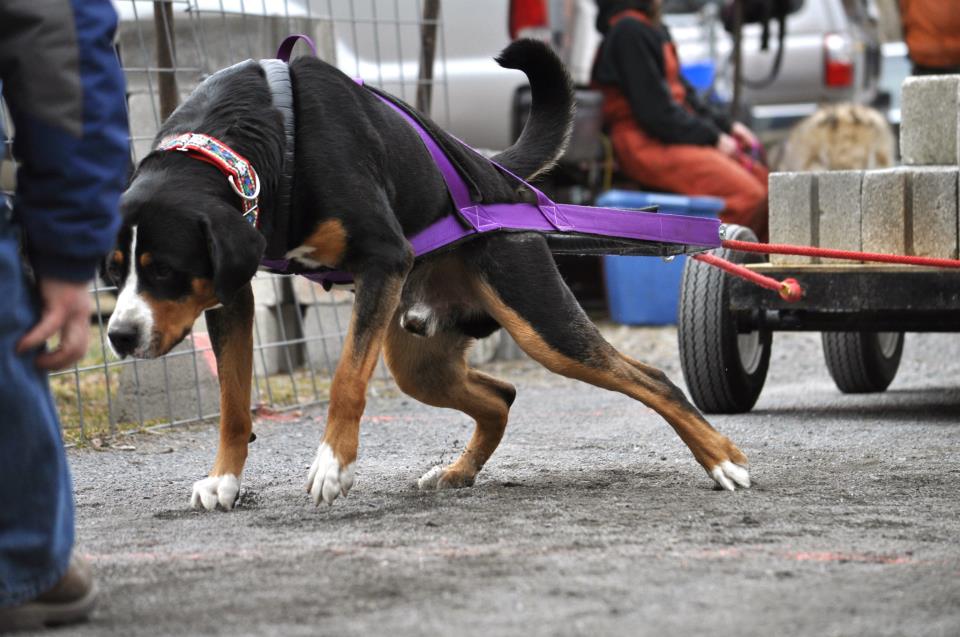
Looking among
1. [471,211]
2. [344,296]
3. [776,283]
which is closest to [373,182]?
[471,211]

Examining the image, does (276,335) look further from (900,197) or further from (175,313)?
(175,313)

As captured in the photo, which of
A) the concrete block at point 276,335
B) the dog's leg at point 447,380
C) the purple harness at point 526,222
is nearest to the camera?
the purple harness at point 526,222

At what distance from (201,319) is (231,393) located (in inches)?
108

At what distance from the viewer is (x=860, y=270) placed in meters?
5.49

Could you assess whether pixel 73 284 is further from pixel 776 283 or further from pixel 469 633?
pixel 776 283

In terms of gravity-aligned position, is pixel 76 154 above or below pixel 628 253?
above

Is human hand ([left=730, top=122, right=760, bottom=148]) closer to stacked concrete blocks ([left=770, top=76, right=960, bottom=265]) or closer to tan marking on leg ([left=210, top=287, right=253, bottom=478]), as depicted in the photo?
stacked concrete blocks ([left=770, top=76, right=960, bottom=265])

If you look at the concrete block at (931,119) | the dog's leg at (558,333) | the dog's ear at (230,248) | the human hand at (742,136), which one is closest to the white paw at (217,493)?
the dog's ear at (230,248)

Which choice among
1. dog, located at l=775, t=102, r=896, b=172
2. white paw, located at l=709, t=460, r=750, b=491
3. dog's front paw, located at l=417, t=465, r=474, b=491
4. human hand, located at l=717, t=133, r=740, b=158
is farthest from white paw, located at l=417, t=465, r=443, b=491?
dog, located at l=775, t=102, r=896, b=172

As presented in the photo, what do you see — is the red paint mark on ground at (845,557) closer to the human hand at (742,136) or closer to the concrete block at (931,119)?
the concrete block at (931,119)

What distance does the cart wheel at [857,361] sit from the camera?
6.66 metres

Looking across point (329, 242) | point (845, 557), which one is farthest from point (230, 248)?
point (845, 557)

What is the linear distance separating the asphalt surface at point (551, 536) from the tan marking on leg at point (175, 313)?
19.8 inches

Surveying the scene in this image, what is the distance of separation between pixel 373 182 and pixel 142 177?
0.62 m
